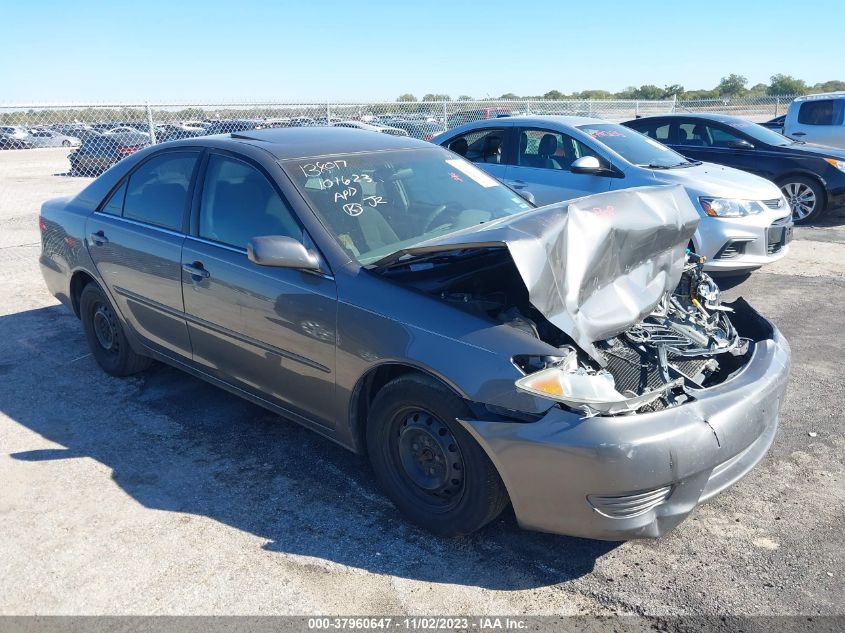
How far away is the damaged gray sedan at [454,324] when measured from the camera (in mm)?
2691

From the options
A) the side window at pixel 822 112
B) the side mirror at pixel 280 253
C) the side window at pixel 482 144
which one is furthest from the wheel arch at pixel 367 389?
the side window at pixel 822 112

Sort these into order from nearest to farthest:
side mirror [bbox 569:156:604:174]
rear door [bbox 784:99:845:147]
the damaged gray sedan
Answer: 1. the damaged gray sedan
2. side mirror [bbox 569:156:604:174]
3. rear door [bbox 784:99:845:147]

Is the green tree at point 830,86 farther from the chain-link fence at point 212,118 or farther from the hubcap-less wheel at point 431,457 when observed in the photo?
the hubcap-less wheel at point 431,457

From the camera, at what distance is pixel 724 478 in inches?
115

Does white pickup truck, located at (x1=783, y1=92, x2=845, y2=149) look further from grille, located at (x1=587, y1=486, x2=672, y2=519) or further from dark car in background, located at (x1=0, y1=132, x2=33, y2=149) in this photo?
dark car in background, located at (x1=0, y1=132, x2=33, y2=149)

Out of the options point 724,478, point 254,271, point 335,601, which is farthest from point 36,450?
point 724,478

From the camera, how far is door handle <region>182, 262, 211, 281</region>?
388 centimetres

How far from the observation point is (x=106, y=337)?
199 inches

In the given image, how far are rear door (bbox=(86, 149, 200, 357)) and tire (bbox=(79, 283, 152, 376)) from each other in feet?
0.84

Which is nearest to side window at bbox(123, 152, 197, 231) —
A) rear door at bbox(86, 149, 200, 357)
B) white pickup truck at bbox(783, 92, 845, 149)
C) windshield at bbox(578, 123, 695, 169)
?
rear door at bbox(86, 149, 200, 357)

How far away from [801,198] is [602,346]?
28.0 ft

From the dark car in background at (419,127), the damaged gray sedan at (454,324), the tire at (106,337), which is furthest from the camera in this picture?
Result: the dark car in background at (419,127)

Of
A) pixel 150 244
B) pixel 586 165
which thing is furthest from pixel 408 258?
pixel 586 165

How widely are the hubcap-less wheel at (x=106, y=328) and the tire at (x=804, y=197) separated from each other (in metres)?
8.94
